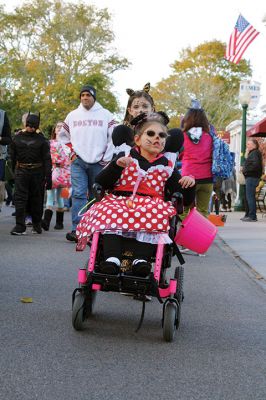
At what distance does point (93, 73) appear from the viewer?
53375mm

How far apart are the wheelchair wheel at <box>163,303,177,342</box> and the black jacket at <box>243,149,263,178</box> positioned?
45.7ft

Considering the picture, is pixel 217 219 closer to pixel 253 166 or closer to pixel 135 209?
pixel 253 166

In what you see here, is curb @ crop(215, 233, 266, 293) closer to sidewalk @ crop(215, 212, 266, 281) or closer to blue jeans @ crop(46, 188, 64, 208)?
sidewalk @ crop(215, 212, 266, 281)

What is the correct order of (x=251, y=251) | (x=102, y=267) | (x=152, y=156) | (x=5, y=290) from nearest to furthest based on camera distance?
(x=102, y=267) → (x=152, y=156) → (x=5, y=290) → (x=251, y=251)

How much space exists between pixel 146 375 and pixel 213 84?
61142 mm

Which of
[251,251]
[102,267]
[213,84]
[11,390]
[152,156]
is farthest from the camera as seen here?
[213,84]

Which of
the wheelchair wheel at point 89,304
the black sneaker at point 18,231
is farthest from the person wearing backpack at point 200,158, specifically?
the wheelchair wheel at point 89,304

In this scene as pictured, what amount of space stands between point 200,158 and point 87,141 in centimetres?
146

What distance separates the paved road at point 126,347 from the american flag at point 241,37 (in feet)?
59.8

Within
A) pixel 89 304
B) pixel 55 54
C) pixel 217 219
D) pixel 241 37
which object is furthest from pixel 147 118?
pixel 55 54

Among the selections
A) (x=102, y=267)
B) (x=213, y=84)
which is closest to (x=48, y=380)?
(x=102, y=267)

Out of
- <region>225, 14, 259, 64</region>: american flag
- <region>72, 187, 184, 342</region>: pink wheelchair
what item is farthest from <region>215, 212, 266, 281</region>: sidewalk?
<region>225, 14, 259, 64</region>: american flag

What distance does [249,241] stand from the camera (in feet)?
42.1

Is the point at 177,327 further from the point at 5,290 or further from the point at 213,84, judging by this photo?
the point at 213,84
